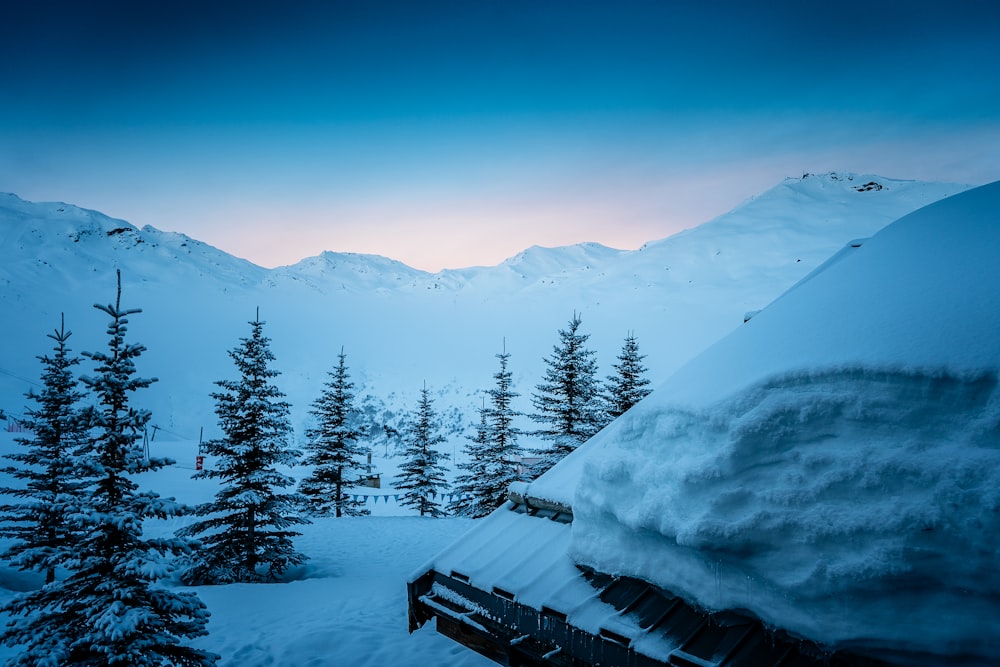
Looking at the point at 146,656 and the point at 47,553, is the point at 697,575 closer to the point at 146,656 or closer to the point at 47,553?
the point at 146,656

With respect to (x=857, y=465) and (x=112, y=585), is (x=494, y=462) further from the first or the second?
(x=857, y=465)

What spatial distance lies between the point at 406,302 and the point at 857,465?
136m

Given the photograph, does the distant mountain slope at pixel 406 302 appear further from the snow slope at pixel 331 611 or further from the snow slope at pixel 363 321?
the snow slope at pixel 331 611

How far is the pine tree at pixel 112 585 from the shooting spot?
4.80 meters

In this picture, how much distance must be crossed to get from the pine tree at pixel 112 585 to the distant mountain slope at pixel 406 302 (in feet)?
123

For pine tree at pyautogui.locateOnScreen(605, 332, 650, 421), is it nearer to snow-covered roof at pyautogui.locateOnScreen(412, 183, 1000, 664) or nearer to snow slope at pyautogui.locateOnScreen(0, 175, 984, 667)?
snow slope at pyautogui.locateOnScreen(0, 175, 984, 667)

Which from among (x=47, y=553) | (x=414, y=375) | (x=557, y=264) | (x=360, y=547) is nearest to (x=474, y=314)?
(x=414, y=375)

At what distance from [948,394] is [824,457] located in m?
0.69

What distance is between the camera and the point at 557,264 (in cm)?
18075

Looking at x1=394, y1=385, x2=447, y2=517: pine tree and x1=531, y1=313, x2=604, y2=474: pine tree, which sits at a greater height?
x1=531, y1=313, x2=604, y2=474: pine tree

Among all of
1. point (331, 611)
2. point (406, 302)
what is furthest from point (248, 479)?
point (406, 302)

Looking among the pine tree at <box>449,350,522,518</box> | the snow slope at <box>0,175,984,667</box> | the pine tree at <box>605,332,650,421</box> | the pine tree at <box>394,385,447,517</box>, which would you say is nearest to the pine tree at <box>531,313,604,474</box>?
the pine tree at <box>605,332,650,421</box>

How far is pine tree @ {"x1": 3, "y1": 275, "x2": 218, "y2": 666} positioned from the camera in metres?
4.80

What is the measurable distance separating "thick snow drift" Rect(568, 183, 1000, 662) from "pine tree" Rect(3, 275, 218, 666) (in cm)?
494
